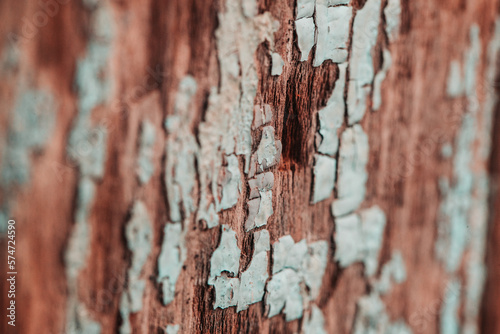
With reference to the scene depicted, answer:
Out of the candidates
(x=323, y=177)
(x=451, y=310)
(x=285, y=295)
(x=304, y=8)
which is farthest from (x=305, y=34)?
(x=451, y=310)

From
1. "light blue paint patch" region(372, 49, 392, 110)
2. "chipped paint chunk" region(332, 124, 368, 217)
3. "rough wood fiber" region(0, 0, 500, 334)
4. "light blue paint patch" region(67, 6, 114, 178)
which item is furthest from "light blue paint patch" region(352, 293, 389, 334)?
"light blue paint patch" region(67, 6, 114, 178)

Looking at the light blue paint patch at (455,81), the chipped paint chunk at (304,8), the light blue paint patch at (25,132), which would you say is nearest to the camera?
the light blue paint patch at (25,132)

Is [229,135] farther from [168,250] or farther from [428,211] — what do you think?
[428,211]

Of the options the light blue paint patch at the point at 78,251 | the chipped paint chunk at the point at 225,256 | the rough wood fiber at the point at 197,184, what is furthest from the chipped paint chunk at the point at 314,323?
the light blue paint patch at the point at 78,251

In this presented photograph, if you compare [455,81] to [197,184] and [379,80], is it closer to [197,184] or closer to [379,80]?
[379,80]

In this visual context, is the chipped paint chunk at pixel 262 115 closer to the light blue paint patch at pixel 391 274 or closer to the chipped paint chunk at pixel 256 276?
the chipped paint chunk at pixel 256 276

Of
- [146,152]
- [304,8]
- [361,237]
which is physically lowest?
[361,237]

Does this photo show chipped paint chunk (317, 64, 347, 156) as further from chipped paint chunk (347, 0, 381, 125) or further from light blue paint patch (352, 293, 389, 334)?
light blue paint patch (352, 293, 389, 334)
